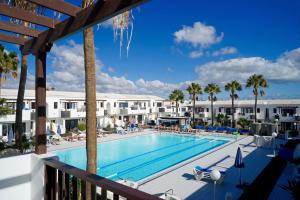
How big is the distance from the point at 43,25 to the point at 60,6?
2.39ft

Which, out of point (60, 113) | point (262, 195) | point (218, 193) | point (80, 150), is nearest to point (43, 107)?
point (218, 193)

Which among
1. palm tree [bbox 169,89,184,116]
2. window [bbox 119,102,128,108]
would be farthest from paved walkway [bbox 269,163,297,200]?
palm tree [bbox 169,89,184,116]

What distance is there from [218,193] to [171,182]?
8.64 feet

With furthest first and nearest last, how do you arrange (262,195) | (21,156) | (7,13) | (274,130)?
1. (274,130)
2. (262,195)
3. (21,156)
4. (7,13)

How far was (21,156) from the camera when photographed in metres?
4.38

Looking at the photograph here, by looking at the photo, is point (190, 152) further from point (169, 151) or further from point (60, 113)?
point (60, 113)

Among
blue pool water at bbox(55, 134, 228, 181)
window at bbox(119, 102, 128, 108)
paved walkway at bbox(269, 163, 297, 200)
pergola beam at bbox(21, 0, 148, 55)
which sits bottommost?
blue pool water at bbox(55, 134, 228, 181)

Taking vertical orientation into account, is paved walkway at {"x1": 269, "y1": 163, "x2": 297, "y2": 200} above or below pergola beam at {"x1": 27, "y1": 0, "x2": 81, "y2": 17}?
below

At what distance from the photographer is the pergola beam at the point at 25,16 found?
334 centimetres

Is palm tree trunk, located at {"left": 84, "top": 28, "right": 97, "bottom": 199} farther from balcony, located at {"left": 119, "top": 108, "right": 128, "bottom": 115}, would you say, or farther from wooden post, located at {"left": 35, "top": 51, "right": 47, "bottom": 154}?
balcony, located at {"left": 119, "top": 108, "right": 128, "bottom": 115}

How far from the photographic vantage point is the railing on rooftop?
2.09m

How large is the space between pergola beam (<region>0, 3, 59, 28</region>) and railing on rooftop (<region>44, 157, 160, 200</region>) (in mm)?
2215

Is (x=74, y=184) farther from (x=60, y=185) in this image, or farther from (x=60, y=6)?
(x=60, y=6)

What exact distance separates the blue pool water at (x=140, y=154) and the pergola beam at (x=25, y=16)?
12339 millimetres
